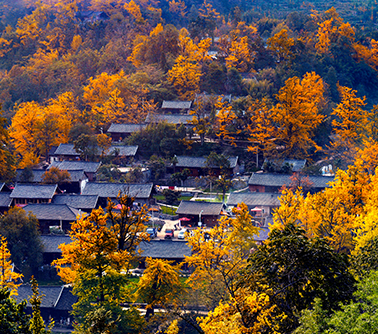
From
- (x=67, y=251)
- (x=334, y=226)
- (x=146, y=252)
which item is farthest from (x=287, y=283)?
(x=146, y=252)

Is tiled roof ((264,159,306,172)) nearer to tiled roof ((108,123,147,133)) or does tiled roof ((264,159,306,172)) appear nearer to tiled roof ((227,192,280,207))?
tiled roof ((227,192,280,207))

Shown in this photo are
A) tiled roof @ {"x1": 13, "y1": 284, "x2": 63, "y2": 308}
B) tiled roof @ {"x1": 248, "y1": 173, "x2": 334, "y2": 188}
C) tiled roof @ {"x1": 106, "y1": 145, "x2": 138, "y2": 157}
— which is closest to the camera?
tiled roof @ {"x1": 13, "y1": 284, "x2": 63, "y2": 308}

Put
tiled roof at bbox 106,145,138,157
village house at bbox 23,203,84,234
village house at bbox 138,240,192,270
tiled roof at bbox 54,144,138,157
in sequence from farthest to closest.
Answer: tiled roof at bbox 54,144,138,157 < tiled roof at bbox 106,145,138,157 < village house at bbox 23,203,84,234 < village house at bbox 138,240,192,270

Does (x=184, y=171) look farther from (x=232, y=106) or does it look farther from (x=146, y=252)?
(x=146, y=252)

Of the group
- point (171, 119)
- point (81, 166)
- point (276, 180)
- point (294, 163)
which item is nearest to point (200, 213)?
point (276, 180)

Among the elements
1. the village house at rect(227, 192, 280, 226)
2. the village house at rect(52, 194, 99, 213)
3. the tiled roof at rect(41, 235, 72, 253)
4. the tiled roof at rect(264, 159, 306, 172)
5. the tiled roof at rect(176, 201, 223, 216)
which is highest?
the tiled roof at rect(41, 235, 72, 253)

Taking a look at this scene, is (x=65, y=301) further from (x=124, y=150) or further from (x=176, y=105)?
(x=176, y=105)

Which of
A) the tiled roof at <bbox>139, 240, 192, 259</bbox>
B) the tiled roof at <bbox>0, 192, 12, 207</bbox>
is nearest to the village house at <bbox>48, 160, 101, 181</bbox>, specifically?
the tiled roof at <bbox>0, 192, 12, 207</bbox>
